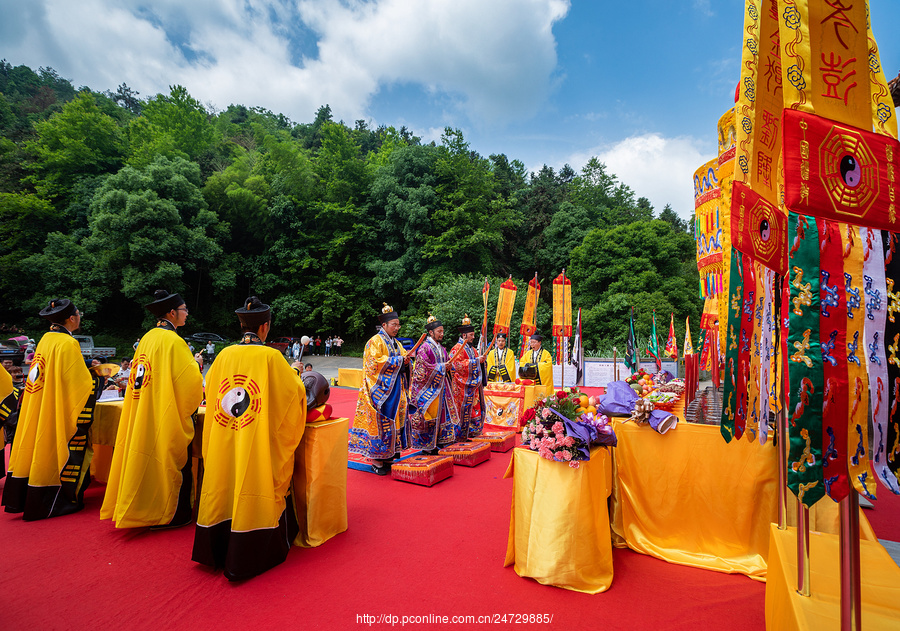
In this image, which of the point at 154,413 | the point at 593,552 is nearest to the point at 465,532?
the point at 593,552

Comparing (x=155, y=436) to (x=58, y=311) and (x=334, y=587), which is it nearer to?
(x=58, y=311)

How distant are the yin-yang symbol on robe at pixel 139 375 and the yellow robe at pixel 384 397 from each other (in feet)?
7.58

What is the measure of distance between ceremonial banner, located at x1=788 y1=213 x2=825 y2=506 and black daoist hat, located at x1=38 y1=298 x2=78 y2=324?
512 cm

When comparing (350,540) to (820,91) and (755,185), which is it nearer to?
(755,185)

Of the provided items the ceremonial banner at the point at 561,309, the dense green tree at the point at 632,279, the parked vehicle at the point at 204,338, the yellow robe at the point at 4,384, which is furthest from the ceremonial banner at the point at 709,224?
the parked vehicle at the point at 204,338

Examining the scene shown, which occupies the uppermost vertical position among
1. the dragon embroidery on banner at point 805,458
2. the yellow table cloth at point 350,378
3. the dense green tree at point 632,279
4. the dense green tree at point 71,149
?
the dense green tree at point 71,149

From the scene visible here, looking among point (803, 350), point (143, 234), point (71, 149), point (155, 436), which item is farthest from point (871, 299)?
point (71, 149)

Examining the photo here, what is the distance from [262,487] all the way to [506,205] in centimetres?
2602

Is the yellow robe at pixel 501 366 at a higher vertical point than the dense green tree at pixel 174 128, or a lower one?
lower

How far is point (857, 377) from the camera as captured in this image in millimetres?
1160

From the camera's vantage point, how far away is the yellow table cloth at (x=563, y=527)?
8.80 ft

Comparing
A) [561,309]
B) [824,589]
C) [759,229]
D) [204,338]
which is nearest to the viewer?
[759,229]

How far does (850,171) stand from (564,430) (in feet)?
6.77

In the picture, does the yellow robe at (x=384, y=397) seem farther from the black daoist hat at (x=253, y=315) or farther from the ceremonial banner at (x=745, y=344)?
the ceremonial banner at (x=745, y=344)
